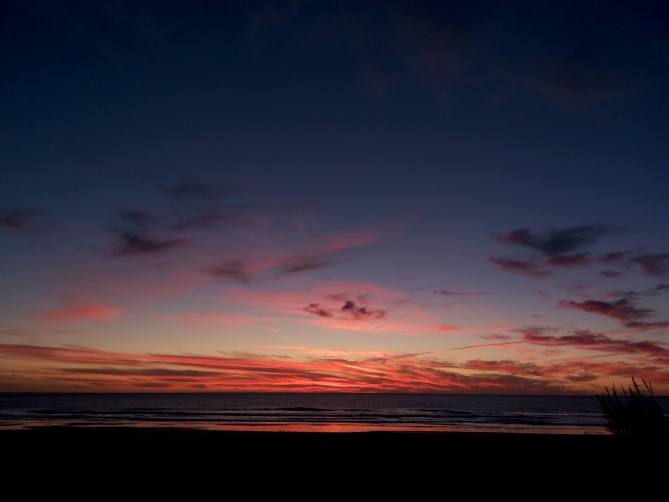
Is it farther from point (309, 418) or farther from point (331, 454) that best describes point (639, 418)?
point (309, 418)

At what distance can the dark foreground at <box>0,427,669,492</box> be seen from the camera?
12594 mm

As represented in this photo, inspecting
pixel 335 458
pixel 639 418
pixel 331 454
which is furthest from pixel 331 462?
pixel 639 418

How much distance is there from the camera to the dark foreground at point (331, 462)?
12594mm

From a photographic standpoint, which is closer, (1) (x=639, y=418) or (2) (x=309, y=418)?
(1) (x=639, y=418)

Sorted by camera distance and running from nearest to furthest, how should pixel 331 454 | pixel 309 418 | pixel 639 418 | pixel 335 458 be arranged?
pixel 639 418, pixel 335 458, pixel 331 454, pixel 309 418

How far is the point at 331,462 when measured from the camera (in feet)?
51.9

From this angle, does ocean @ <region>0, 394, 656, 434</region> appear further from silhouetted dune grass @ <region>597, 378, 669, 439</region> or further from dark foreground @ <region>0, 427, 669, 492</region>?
silhouetted dune grass @ <region>597, 378, 669, 439</region>

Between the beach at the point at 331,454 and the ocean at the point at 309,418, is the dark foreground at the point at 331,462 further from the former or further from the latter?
the ocean at the point at 309,418

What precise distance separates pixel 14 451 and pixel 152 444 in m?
5.44

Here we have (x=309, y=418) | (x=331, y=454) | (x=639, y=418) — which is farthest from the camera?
(x=309, y=418)

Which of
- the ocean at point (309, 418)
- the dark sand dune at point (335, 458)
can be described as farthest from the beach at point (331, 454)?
the ocean at point (309, 418)

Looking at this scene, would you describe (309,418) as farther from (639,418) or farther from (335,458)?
(639,418)

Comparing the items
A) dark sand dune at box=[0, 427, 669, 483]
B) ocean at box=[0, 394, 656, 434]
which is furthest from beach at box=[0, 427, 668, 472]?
ocean at box=[0, 394, 656, 434]

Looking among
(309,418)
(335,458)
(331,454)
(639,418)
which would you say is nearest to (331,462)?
(335,458)
